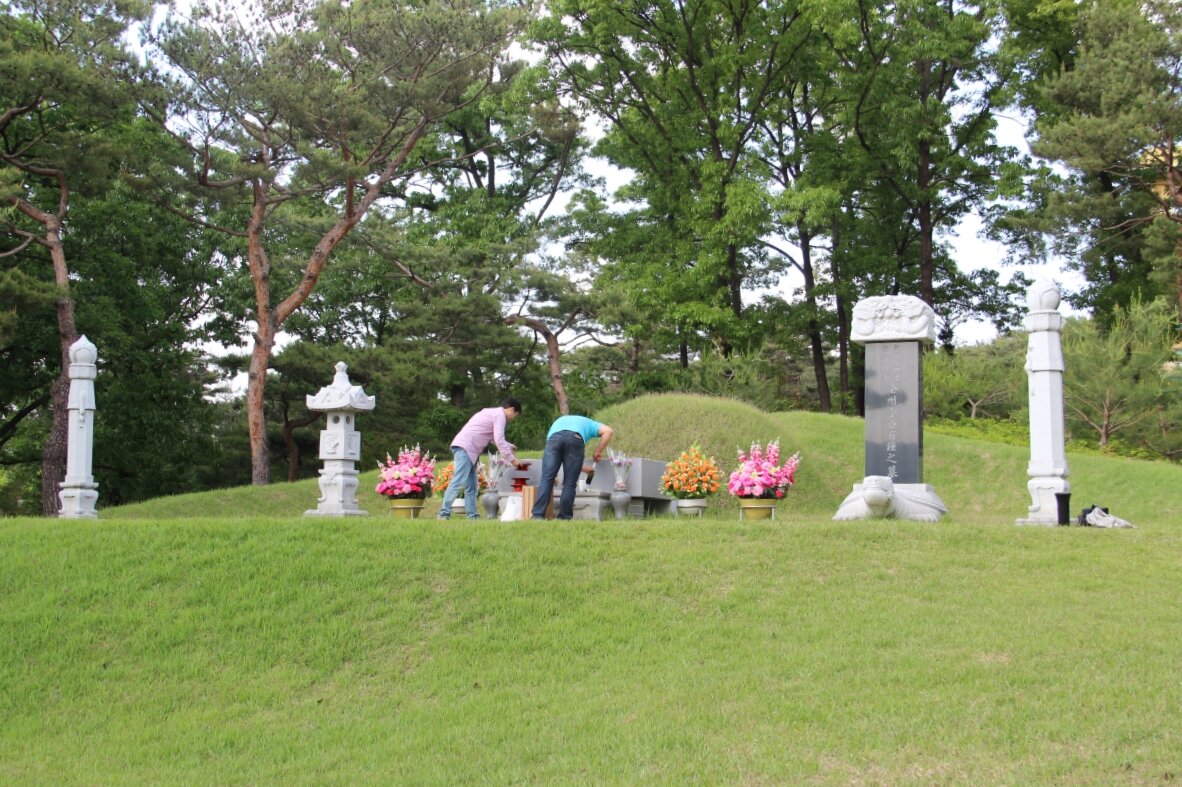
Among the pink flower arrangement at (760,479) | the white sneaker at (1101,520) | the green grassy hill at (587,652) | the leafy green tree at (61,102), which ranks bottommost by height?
the green grassy hill at (587,652)

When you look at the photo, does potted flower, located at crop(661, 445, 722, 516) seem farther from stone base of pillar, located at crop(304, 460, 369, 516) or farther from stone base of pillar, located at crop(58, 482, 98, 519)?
stone base of pillar, located at crop(58, 482, 98, 519)

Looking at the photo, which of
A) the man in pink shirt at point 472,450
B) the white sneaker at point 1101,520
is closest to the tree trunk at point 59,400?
the man in pink shirt at point 472,450

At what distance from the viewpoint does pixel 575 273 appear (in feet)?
89.5

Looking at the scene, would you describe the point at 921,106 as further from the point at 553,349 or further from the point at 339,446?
the point at 339,446

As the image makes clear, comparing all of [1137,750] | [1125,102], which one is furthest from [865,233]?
[1137,750]

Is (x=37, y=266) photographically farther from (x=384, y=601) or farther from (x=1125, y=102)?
(x=1125, y=102)

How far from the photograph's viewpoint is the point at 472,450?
1202 centimetres

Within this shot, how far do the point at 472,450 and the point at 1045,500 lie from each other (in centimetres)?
689

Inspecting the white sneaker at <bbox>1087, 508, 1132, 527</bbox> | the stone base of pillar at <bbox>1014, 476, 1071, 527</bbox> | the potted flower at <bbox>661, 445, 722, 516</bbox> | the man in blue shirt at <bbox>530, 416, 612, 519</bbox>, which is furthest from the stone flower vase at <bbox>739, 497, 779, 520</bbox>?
the white sneaker at <bbox>1087, 508, 1132, 527</bbox>

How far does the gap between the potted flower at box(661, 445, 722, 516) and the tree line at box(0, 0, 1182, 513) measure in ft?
35.4

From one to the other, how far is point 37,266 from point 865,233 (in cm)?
2212

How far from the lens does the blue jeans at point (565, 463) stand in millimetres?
11469

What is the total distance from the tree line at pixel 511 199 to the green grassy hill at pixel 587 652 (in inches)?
421

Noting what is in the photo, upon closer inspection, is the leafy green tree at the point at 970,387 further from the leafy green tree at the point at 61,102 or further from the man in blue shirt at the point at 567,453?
the leafy green tree at the point at 61,102
